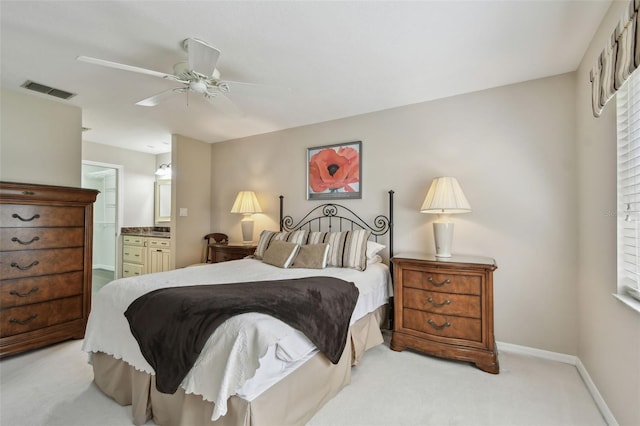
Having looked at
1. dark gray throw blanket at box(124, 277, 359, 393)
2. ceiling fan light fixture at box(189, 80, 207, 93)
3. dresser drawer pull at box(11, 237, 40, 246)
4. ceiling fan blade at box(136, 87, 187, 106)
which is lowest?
dark gray throw blanket at box(124, 277, 359, 393)

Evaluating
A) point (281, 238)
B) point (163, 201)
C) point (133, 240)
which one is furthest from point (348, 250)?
point (163, 201)

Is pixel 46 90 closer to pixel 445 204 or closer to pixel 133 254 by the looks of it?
pixel 133 254

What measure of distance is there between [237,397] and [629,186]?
2.35 m

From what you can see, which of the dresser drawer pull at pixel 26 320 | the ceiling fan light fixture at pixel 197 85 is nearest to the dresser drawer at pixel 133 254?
the dresser drawer pull at pixel 26 320

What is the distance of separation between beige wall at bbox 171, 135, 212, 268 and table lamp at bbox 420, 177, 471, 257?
3312 millimetres

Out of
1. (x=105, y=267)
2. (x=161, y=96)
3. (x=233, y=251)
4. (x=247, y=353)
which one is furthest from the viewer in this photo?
(x=105, y=267)

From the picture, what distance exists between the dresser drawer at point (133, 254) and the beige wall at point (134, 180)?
0.50m

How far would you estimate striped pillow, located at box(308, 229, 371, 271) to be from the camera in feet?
9.25

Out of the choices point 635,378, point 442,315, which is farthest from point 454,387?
point 635,378

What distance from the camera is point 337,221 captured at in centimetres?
361

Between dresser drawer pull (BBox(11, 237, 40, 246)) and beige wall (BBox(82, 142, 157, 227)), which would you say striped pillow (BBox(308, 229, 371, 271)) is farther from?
beige wall (BBox(82, 142, 157, 227))

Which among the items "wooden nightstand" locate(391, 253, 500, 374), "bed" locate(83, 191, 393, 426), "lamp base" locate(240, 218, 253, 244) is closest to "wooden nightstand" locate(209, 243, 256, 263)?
"lamp base" locate(240, 218, 253, 244)

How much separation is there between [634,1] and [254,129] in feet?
11.8

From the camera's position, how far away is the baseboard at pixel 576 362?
5.72 ft
